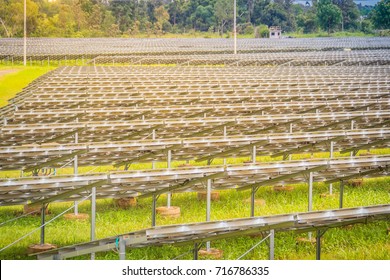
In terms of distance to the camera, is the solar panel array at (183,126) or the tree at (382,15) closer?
the solar panel array at (183,126)

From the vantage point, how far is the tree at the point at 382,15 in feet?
399

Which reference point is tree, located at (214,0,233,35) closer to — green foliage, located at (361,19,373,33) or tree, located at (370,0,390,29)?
green foliage, located at (361,19,373,33)

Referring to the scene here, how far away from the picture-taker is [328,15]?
5153 inches

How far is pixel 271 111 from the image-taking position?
31641 millimetres

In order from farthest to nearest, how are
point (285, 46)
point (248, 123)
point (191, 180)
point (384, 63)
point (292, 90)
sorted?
1. point (285, 46)
2. point (384, 63)
3. point (292, 90)
4. point (248, 123)
5. point (191, 180)

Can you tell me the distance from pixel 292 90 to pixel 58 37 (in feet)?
251

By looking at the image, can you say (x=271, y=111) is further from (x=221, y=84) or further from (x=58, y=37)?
(x=58, y=37)

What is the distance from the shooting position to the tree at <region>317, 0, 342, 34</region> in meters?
129

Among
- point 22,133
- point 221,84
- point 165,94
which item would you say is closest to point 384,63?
Answer: point 221,84

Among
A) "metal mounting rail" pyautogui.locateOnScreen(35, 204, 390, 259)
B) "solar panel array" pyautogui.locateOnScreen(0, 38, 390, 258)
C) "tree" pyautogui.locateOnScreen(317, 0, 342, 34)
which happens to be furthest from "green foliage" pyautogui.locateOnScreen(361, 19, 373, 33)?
"metal mounting rail" pyautogui.locateOnScreen(35, 204, 390, 259)

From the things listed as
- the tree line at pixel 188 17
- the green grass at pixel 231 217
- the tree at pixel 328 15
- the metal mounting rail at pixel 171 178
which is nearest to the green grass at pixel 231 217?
the green grass at pixel 231 217

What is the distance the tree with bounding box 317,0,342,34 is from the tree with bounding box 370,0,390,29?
492 cm

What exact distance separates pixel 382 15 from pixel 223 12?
23.0 m

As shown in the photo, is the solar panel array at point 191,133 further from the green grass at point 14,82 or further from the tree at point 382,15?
the tree at point 382,15
